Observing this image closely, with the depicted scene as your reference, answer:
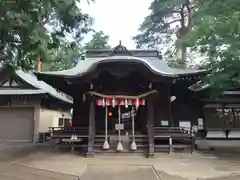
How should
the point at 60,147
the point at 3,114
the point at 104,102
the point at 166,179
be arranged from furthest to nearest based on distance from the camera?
the point at 3,114, the point at 60,147, the point at 104,102, the point at 166,179

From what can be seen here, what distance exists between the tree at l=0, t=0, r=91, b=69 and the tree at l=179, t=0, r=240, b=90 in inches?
165

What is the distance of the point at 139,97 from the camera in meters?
13.1

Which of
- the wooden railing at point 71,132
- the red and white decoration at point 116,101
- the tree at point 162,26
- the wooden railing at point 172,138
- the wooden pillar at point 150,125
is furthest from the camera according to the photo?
the tree at point 162,26

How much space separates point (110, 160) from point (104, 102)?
268cm

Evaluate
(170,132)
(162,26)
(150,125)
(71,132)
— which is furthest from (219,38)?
(162,26)

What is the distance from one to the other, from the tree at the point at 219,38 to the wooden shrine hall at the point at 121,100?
178cm

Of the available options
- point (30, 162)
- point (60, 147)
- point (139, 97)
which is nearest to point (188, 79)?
point (139, 97)

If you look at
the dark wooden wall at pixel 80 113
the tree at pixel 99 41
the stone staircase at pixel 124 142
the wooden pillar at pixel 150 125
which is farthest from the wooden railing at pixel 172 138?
the tree at pixel 99 41

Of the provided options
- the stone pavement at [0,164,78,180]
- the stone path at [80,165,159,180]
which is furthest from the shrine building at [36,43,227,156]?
the stone pavement at [0,164,78,180]

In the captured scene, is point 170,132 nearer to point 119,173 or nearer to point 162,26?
point 119,173

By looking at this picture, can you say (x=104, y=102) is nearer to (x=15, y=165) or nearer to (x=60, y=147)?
(x=60, y=147)

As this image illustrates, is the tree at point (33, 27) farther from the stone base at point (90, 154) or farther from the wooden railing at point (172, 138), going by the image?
the wooden railing at point (172, 138)

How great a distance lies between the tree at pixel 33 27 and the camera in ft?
16.7

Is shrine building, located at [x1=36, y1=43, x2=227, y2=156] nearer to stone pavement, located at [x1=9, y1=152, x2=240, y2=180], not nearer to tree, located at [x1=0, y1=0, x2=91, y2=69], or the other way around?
stone pavement, located at [x1=9, y1=152, x2=240, y2=180]
